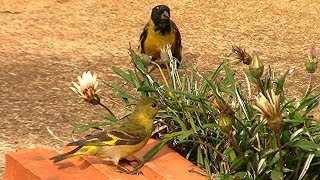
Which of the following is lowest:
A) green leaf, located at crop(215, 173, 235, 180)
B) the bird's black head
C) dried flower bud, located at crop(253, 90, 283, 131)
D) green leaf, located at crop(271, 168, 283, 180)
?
the bird's black head

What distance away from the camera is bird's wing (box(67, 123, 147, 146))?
12.9 feet

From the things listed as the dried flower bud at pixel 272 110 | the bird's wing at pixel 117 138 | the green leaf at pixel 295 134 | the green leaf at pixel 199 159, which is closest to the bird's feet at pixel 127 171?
the bird's wing at pixel 117 138

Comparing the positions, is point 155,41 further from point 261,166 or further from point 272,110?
point 272,110

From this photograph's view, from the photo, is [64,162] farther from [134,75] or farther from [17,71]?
[17,71]

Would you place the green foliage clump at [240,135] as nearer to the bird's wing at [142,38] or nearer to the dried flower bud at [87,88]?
the dried flower bud at [87,88]

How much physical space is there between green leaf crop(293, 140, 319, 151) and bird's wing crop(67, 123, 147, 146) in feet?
2.39

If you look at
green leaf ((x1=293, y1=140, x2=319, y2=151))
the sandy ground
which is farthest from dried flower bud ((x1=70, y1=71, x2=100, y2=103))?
the sandy ground

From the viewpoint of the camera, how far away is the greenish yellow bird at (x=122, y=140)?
3945 mm

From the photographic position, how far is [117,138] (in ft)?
13.0

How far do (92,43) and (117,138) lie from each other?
13.3ft

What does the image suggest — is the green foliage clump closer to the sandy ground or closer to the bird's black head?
the sandy ground

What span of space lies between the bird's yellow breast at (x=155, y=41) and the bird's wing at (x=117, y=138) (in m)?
3.81

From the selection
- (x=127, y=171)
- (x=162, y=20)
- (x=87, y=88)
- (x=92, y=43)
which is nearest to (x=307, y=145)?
(x=127, y=171)

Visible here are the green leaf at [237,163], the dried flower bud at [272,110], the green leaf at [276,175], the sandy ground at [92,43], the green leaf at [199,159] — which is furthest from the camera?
the sandy ground at [92,43]
